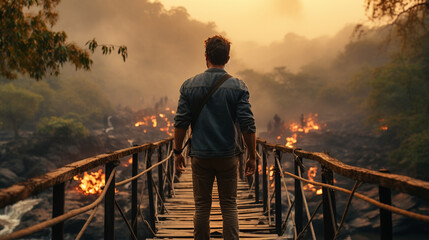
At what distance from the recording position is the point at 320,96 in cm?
5366

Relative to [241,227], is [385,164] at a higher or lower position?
lower

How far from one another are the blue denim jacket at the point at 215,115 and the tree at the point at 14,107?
4268 cm

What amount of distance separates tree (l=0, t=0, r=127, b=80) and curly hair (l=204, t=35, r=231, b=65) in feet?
16.8

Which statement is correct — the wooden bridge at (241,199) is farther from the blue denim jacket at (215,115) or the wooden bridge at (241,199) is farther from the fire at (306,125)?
the fire at (306,125)

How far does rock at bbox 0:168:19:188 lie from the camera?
874 inches

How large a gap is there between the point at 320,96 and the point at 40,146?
4911cm

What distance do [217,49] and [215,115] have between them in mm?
671

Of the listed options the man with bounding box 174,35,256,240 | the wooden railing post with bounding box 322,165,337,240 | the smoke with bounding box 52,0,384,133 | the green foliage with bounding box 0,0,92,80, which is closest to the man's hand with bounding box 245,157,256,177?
the man with bounding box 174,35,256,240

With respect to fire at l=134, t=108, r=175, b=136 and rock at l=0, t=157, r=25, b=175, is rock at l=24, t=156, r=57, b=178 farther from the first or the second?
fire at l=134, t=108, r=175, b=136

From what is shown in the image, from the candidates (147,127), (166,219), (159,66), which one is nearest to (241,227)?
(166,219)

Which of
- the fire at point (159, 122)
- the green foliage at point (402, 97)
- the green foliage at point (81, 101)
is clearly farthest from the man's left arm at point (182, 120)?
the fire at point (159, 122)

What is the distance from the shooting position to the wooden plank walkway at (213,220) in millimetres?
3776

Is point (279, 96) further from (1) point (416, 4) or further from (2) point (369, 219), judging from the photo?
(1) point (416, 4)

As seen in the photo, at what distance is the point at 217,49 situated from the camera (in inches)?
101
